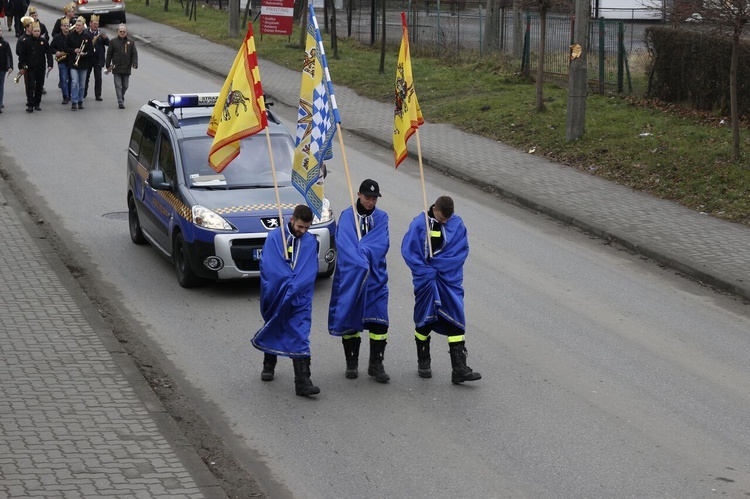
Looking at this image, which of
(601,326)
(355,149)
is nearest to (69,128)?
(355,149)

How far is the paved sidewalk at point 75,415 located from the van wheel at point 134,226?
2.42m

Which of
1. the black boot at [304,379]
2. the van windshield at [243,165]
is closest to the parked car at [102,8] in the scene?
the van windshield at [243,165]

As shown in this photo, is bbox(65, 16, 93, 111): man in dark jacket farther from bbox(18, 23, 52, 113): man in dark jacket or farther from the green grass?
the green grass

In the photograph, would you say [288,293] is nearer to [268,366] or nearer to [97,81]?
[268,366]

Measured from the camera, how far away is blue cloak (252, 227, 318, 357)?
9680mm

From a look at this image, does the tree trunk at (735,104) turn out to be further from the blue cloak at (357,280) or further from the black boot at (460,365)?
the blue cloak at (357,280)

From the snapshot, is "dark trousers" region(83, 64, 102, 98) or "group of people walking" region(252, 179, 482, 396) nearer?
"group of people walking" region(252, 179, 482, 396)

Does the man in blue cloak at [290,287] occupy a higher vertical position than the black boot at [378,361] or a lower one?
higher

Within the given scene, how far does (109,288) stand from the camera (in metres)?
13.3

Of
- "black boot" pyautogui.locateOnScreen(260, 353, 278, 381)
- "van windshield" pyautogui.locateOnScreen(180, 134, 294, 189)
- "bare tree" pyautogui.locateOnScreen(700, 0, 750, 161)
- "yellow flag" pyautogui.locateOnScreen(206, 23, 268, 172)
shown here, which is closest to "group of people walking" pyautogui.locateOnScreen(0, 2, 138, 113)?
"van windshield" pyautogui.locateOnScreen(180, 134, 294, 189)

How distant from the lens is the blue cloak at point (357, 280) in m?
9.92

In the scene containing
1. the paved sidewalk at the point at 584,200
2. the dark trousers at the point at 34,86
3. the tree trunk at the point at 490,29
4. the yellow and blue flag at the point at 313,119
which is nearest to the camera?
the yellow and blue flag at the point at 313,119

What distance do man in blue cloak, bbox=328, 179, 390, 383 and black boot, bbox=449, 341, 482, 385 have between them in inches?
24.4

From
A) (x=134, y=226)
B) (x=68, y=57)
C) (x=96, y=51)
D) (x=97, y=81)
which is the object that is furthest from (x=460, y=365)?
(x=97, y=81)
